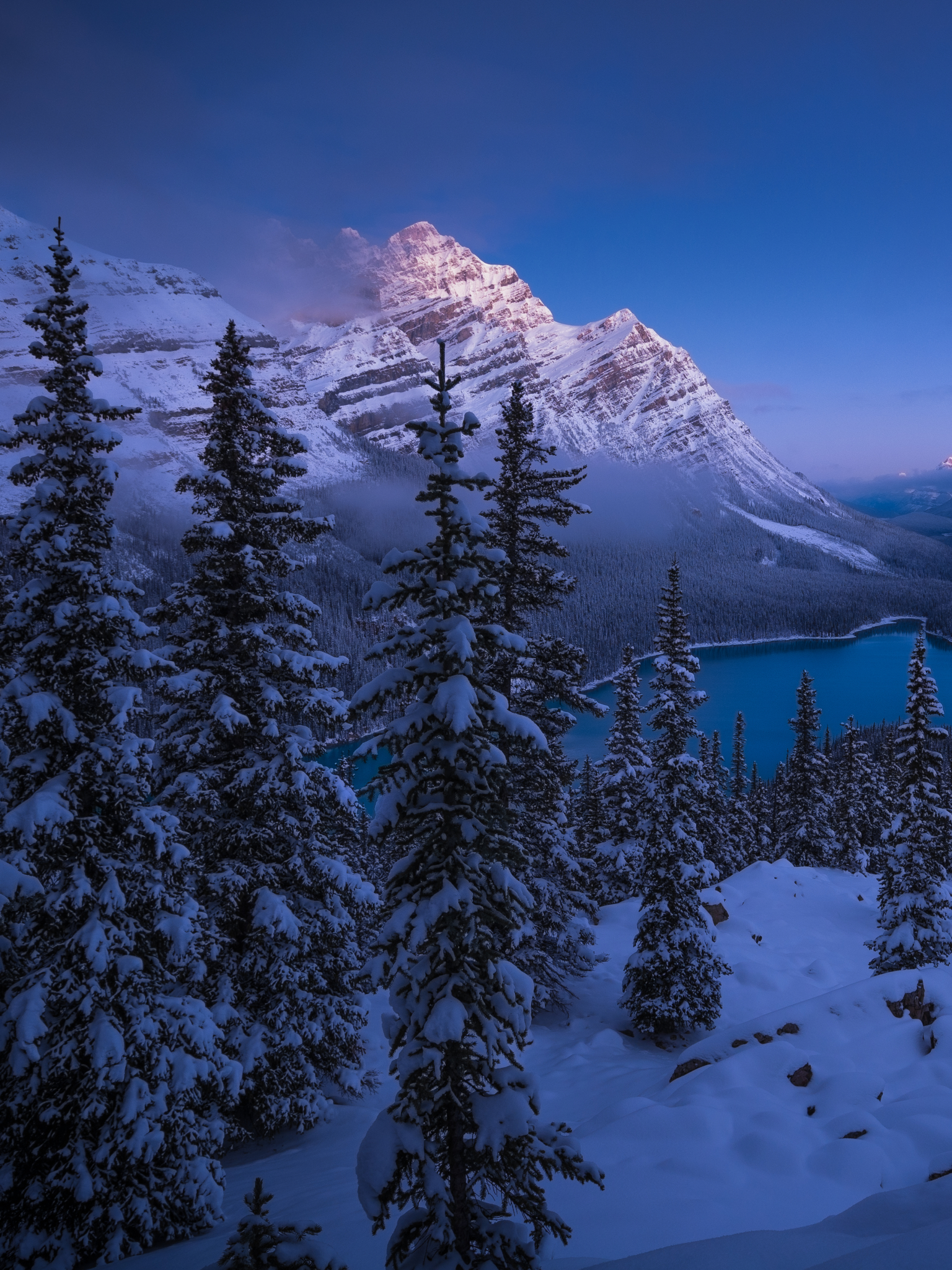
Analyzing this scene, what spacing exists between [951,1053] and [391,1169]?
34.8 ft

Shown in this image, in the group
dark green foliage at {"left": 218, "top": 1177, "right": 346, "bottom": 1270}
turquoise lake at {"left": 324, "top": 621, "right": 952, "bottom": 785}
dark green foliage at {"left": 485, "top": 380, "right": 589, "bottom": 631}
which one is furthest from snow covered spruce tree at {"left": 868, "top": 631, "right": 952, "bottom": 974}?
turquoise lake at {"left": 324, "top": 621, "right": 952, "bottom": 785}

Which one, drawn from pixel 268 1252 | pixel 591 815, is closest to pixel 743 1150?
pixel 268 1252

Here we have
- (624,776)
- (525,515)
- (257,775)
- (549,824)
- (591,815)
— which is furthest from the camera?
(591,815)

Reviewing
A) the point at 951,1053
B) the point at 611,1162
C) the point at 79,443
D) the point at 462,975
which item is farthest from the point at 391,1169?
the point at 951,1053

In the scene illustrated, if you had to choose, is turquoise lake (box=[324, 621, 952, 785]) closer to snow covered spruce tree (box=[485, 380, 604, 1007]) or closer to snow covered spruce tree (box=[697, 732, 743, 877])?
snow covered spruce tree (box=[697, 732, 743, 877])

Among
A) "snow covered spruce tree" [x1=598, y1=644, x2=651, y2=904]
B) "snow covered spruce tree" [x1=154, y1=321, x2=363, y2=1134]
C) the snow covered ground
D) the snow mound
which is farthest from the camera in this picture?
"snow covered spruce tree" [x1=598, y1=644, x2=651, y2=904]

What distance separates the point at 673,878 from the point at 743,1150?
948 centimetres

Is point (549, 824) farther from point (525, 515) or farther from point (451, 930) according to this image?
point (451, 930)

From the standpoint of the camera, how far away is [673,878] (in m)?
18.5

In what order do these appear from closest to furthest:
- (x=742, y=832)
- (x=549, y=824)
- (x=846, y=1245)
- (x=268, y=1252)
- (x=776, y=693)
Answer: (x=268, y=1252) → (x=846, y=1245) → (x=549, y=824) → (x=742, y=832) → (x=776, y=693)

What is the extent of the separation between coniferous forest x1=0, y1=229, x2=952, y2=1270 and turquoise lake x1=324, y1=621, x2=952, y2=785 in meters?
75.3

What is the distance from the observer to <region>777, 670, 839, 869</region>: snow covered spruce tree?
42.6m

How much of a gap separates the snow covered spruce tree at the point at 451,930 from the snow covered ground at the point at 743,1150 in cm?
213

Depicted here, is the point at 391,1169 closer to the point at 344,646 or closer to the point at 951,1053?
the point at 951,1053
